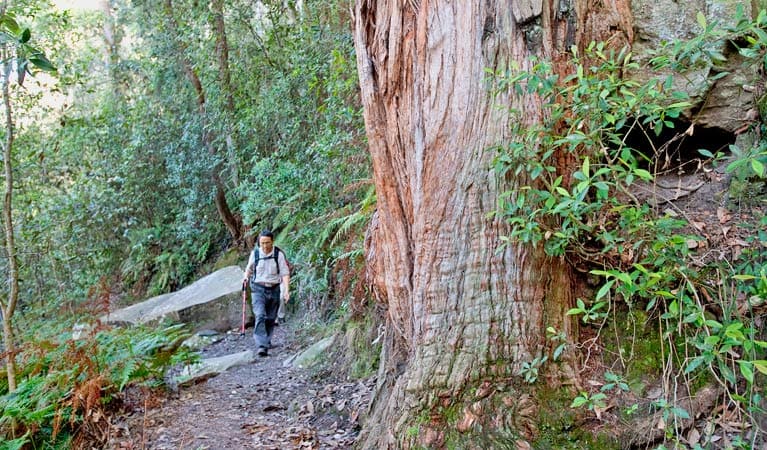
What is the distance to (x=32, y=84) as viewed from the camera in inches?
444

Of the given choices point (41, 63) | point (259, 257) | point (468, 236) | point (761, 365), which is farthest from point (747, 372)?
point (259, 257)

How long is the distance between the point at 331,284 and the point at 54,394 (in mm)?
4652

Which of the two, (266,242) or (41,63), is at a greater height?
(41,63)

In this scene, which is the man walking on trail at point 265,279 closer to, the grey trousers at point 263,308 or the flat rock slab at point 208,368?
the grey trousers at point 263,308

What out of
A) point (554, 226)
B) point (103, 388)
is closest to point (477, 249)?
point (554, 226)

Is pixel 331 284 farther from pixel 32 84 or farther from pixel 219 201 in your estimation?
pixel 32 84

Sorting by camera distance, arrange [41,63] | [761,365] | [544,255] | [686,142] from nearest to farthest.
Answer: [761,365] < [41,63] < [544,255] < [686,142]

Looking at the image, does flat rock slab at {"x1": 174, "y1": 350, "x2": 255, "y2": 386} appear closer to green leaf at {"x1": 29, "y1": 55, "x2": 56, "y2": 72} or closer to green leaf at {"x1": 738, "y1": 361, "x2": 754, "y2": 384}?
green leaf at {"x1": 29, "y1": 55, "x2": 56, "y2": 72}

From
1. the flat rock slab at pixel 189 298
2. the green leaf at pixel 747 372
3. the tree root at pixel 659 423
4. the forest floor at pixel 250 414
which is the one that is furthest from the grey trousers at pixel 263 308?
the green leaf at pixel 747 372

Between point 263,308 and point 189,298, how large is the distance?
366 centimetres

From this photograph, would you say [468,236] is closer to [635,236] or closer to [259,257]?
[635,236]

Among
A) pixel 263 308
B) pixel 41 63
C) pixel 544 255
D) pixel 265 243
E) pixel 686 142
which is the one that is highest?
pixel 41 63

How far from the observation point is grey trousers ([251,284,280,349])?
8367mm

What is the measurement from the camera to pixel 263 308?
27.4 feet
